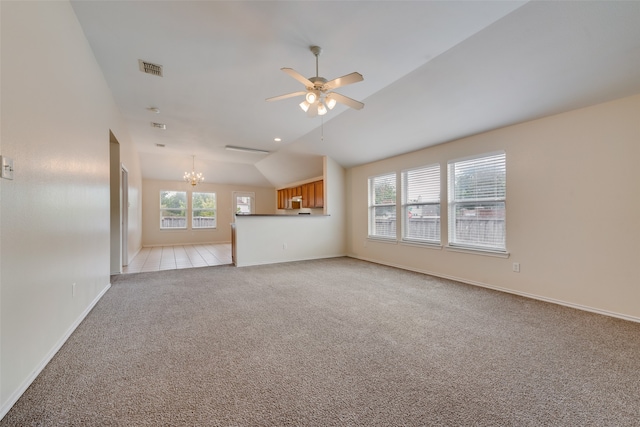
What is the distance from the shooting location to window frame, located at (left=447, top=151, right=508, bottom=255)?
378 cm

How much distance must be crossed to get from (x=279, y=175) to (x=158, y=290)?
5.94m

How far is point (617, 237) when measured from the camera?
2.80 m

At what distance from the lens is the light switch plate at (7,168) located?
1.43 m

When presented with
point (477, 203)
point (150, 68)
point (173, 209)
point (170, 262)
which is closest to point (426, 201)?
point (477, 203)

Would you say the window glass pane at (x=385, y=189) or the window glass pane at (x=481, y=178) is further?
the window glass pane at (x=385, y=189)

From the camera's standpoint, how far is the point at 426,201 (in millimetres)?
4938

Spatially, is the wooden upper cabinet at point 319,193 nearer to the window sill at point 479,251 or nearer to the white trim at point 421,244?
the white trim at point 421,244

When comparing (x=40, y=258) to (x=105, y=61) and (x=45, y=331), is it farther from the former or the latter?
(x=105, y=61)

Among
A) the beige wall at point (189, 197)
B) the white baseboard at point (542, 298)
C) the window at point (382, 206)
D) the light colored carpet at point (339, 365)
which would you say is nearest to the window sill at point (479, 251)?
the white baseboard at point (542, 298)

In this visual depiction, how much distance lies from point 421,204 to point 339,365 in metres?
3.84

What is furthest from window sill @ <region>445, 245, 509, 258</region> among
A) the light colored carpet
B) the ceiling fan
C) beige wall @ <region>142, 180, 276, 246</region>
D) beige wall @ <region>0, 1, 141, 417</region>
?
beige wall @ <region>142, 180, 276, 246</region>

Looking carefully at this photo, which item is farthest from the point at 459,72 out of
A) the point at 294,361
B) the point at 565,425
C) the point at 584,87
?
the point at 294,361

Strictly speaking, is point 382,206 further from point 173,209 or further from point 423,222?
point 173,209

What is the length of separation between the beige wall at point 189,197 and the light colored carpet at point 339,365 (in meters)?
6.31
